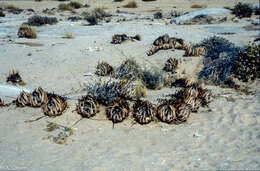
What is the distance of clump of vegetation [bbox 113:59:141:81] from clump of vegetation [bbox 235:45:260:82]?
2545 mm

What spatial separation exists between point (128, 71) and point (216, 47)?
9.67 feet

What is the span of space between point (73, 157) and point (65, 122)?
1.12m

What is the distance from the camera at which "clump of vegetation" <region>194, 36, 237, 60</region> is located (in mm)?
8148

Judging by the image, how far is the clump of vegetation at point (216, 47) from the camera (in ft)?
26.7

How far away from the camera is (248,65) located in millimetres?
7035

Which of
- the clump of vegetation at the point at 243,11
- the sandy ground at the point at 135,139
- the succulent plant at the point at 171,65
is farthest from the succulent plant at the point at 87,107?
the clump of vegetation at the point at 243,11

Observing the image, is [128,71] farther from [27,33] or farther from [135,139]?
[27,33]

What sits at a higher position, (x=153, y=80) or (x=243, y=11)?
(x=243, y=11)

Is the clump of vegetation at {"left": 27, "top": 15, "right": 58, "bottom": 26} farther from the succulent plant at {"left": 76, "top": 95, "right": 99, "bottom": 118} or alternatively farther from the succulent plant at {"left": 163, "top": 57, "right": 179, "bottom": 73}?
the succulent plant at {"left": 76, "top": 95, "right": 99, "bottom": 118}

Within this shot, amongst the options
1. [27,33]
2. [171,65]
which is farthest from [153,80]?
[27,33]

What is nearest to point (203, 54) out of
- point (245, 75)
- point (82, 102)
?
point (245, 75)

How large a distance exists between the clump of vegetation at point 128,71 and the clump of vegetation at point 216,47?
2259 millimetres

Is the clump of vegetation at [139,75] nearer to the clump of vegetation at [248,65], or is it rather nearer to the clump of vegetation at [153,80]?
the clump of vegetation at [153,80]

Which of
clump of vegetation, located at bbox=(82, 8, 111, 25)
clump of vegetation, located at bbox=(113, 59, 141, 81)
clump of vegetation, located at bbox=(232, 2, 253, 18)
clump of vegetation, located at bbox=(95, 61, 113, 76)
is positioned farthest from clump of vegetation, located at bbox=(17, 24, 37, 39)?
clump of vegetation, located at bbox=(232, 2, 253, 18)
